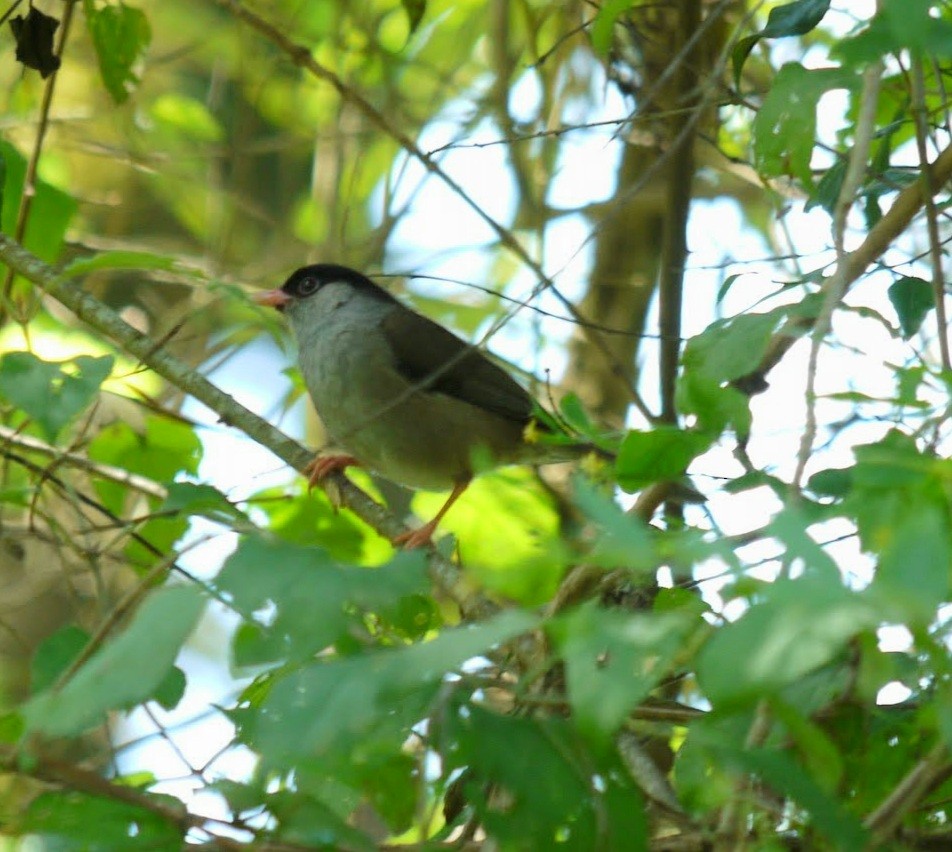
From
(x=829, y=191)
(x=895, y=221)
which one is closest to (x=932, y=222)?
(x=895, y=221)

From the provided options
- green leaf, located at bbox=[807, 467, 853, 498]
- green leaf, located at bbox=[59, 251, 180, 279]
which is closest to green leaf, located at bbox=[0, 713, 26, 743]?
green leaf, located at bbox=[59, 251, 180, 279]

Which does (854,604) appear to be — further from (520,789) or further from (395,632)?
(395,632)

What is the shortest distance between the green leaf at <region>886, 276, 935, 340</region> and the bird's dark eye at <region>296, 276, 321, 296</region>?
3543 mm

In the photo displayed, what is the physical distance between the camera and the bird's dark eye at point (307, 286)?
20.0ft

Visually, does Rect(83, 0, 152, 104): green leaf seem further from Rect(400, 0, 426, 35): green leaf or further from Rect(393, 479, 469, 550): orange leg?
Rect(393, 479, 469, 550): orange leg

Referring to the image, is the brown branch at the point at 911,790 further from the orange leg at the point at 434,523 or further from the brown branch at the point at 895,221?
the orange leg at the point at 434,523

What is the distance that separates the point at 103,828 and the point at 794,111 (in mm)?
1717

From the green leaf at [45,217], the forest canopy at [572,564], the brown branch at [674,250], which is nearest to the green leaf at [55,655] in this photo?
the forest canopy at [572,564]

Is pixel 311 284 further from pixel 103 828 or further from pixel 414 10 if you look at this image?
pixel 103 828

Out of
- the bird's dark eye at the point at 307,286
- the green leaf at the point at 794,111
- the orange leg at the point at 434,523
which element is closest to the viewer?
the green leaf at the point at 794,111

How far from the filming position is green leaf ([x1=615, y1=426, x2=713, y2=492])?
84.1 inches

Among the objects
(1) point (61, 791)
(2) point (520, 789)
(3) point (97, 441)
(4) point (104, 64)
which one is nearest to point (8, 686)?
(3) point (97, 441)

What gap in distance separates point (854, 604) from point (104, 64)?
3.61m

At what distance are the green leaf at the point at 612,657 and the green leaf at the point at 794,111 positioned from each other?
Result: 51.5 inches
